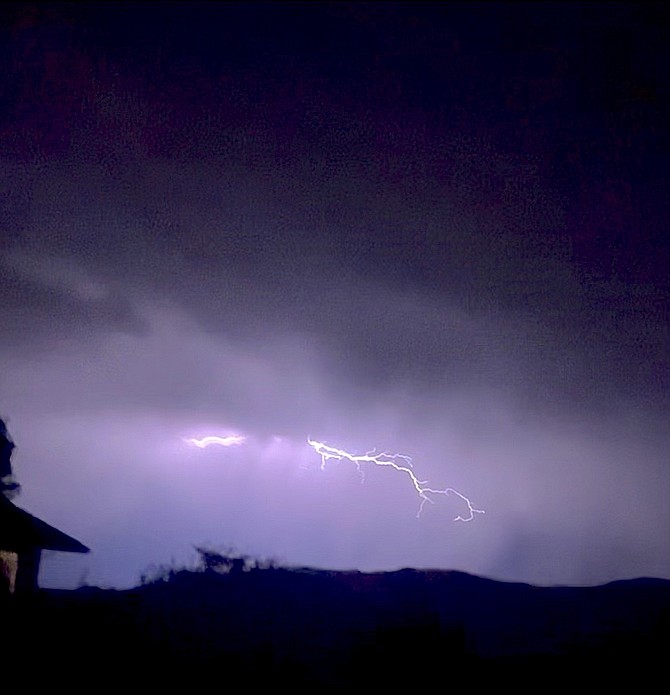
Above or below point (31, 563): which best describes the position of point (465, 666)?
below

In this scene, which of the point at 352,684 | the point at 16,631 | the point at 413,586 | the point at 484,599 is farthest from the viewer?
the point at 484,599

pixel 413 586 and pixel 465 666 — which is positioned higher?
pixel 413 586

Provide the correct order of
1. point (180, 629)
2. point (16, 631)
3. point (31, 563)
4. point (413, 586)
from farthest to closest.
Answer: point (31, 563) → point (413, 586) → point (180, 629) → point (16, 631)

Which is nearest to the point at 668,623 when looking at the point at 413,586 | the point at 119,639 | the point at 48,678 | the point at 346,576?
the point at 413,586

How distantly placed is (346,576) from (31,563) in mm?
6745

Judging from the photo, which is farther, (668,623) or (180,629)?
(668,623)

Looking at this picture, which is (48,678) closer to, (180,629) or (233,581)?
(180,629)

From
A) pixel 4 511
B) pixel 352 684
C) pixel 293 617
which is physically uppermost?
pixel 4 511

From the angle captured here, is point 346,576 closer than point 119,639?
No

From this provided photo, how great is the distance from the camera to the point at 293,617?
36.1ft

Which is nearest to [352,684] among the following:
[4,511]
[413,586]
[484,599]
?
[413,586]

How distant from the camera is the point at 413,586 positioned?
11.6m

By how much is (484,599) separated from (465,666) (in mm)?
10155

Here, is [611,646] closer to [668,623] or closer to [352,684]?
[668,623]
